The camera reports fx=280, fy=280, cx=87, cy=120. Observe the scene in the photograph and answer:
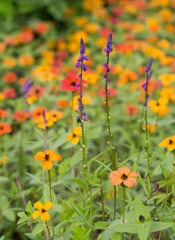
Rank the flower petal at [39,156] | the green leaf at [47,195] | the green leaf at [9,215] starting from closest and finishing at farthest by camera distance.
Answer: the flower petal at [39,156] → the green leaf at [47,195] → the green leaf at [9,215]

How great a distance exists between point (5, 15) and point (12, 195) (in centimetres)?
378

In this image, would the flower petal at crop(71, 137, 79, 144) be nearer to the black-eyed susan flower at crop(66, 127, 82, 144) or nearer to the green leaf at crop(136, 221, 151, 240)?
the black-eyed susan flower at crop(66, 127, 82, 144)

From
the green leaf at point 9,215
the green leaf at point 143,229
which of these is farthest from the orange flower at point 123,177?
the green leaf at point 9,215

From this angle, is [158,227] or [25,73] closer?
[158,227]

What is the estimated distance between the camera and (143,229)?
101cm

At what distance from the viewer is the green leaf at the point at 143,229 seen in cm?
99

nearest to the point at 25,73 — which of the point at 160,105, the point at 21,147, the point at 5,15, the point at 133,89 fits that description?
the point at 5,15

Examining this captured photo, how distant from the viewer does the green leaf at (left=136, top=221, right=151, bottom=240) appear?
99 centimetres

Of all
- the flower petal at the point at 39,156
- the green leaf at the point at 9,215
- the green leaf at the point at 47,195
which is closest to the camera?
the flower petal at the point at 39,156

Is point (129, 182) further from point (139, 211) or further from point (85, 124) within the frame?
point (85, 124)

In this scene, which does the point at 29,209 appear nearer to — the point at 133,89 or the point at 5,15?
the point at 133,89

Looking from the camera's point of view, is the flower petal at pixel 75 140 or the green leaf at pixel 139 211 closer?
the green leaf at pixel 139 211

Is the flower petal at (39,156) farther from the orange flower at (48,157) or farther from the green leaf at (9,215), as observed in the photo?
the green leaf at (9,215)

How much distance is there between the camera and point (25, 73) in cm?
406
